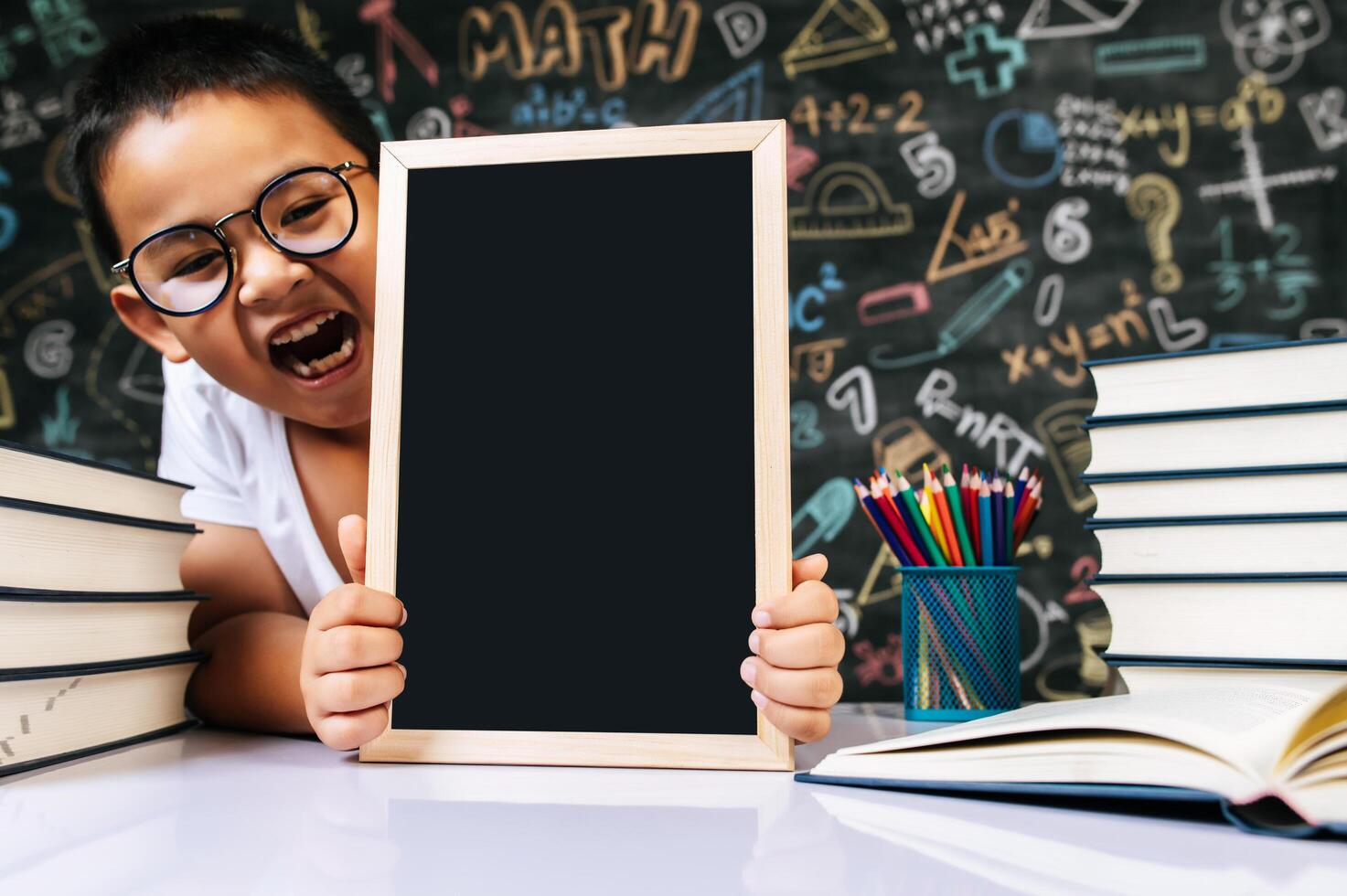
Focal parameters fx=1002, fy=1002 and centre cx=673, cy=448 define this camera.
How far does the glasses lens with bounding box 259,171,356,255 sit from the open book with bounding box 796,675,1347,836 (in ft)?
2.19

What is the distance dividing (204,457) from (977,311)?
1.35 meters

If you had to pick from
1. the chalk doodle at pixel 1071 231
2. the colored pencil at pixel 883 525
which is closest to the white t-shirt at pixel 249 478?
the colored pencil at pixel 883 525

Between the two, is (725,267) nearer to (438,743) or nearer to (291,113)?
(438,743)

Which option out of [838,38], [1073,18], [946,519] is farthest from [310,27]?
[946,519]

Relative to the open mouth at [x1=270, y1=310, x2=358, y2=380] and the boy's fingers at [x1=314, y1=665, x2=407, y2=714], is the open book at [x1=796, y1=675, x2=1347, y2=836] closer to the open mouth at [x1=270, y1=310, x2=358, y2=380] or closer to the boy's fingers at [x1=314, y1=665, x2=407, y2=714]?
the boy's fingers at [x1=314, y1=665, x2=407, y2=714]

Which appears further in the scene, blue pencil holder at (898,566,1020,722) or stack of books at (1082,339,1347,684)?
blue pencil holder at (898,566,1020,722)

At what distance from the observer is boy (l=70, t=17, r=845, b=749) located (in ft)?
3.03

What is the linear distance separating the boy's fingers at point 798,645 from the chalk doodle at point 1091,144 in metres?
1.49

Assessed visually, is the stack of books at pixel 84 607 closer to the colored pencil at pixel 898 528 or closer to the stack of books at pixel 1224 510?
the colored pencil at pixel 898 528

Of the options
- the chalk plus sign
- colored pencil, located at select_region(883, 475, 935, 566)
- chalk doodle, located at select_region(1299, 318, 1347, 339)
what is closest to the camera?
colored pencil, located at select_region(883, 475, 935, 566)

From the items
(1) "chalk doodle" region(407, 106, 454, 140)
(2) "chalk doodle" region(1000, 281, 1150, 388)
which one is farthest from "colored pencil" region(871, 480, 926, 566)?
(1) "chalk doodle" region(407, 106, 454, 140)

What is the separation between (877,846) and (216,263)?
2.65 ft

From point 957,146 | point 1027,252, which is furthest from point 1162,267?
point 957,146

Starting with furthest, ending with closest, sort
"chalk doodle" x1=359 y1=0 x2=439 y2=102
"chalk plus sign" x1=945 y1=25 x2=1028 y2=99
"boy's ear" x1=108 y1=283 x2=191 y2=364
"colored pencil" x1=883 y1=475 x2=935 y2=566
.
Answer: "chalk doodle" x1=359 y1=0 x2=439 y2=102
"chalk plus sign" x1=945 y1=25 x2=1028 y2=99
"boy's ear" x1=108 y1=283 x2=191 y2=364
"colored pencil" x1=883 y1=475 x2=935 y2=566
